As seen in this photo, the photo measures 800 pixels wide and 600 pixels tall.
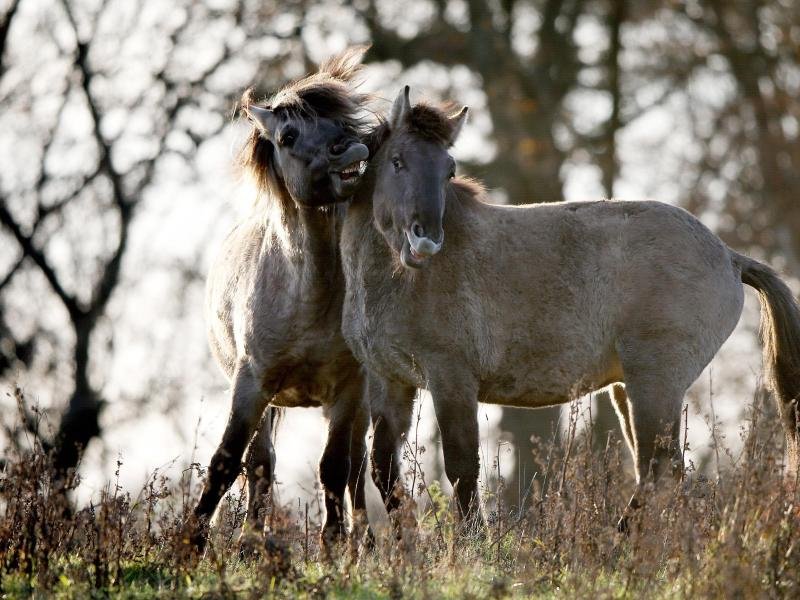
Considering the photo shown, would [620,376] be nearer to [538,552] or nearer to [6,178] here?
[538,552]

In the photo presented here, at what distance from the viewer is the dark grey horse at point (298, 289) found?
743 cm

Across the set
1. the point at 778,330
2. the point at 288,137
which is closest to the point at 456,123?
the point at 288,137

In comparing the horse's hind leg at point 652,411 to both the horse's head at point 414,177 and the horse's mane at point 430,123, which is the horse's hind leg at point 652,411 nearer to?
the horse's head at point 414,177

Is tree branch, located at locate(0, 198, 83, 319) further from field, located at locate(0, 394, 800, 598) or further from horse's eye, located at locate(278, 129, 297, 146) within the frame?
field, located at locate(0, 394, 800, 598)

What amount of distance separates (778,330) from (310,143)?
3.10 meters

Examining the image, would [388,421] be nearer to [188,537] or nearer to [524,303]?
[524,303]

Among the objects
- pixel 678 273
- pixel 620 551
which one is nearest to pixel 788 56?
pixel 678 273

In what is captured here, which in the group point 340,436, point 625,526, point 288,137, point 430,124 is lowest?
point 625,526

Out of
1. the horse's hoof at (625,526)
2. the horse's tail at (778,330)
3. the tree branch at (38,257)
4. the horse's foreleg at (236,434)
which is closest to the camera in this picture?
the horse's hoof at (625,526)

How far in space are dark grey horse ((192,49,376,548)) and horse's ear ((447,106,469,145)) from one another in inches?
21.0

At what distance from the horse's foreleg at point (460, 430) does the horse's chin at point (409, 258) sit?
0.67m

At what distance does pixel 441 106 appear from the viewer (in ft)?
24.8

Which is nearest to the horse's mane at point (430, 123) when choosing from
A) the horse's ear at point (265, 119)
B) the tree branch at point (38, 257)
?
the horse's ear at point (265, 119)

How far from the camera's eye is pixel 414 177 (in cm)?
690
